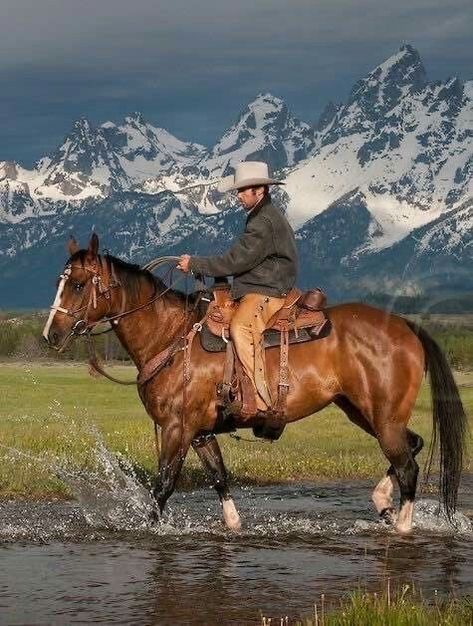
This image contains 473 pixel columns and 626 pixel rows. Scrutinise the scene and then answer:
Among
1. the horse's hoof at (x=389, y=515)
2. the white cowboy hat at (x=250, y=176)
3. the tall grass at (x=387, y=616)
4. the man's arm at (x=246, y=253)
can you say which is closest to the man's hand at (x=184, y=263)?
the man's arm at (x=246, y=253)

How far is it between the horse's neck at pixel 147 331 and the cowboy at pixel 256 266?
74cm

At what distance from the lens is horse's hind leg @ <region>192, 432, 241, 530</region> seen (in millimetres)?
Result: 14631

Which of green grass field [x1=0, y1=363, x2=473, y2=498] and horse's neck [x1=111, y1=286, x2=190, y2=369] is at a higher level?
horse's neck [x1=111, y1=286, x2=190, y2=369]

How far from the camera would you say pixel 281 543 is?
1359 cm

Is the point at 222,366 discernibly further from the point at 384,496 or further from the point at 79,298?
the point at 384,496

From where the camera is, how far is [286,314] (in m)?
14.5

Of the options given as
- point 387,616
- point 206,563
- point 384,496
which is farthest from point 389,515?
point 387,616

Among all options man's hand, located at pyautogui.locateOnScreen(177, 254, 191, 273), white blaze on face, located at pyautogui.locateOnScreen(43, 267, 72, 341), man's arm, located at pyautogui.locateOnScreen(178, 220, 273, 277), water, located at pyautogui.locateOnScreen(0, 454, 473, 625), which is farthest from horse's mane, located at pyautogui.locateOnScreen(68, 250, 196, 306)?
water, located at pyautogui.locateOnScreen(0, 454, 473, 625)

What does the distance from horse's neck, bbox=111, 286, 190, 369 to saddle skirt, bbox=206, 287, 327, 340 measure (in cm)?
52

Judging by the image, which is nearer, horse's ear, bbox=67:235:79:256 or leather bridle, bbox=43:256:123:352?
leather bridle, bbox=43:256:123:352

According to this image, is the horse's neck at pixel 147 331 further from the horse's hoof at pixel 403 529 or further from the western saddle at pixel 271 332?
the horse's hoof at pixel 403 529

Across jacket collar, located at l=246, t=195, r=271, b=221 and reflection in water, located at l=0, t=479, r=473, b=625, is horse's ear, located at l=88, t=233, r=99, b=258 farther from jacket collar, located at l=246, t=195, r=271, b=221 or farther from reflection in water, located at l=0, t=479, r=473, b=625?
reflection in water, located at l=0, t=479, r=473, b=625

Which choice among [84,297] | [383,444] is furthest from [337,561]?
[84,297]

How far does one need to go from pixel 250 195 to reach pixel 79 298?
2.48 m
